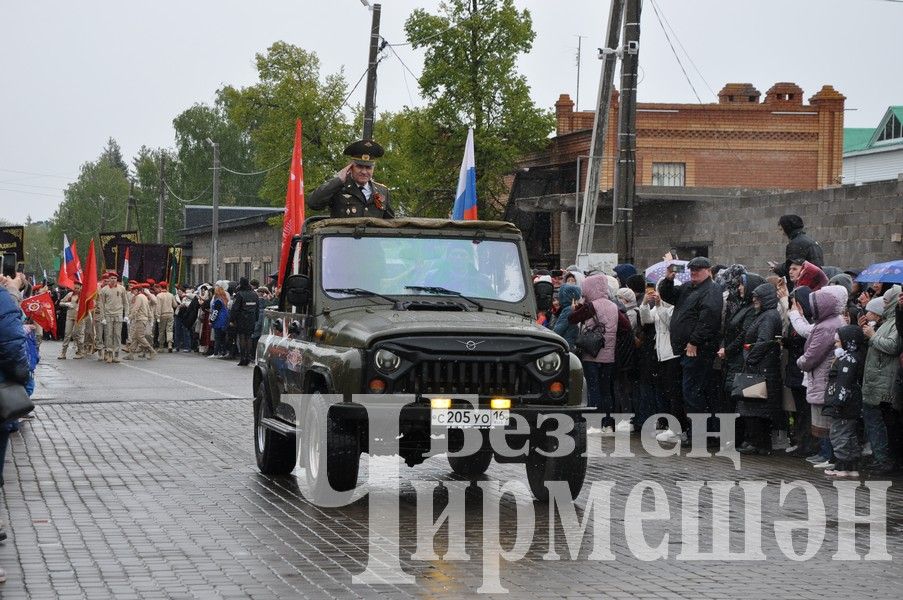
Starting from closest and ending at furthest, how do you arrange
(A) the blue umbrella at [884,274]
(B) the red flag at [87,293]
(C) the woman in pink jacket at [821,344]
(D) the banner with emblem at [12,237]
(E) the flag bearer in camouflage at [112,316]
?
(C) the woman in pink jacket at [821,344], (A) the blue umbrella at [884,274], (B) the red flag at [87,293], (E) the flag bearer in camouflage at [112,316], (D) the banner with emblem at [12,237]

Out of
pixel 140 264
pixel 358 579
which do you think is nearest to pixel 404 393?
pixel 358 579

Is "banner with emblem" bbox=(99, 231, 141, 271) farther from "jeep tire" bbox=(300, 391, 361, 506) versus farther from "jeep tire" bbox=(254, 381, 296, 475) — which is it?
"jeep tire" bbox=(300, 391, 361, 506)

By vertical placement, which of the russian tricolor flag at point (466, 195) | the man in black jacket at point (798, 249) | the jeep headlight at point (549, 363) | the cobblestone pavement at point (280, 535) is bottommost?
the cobblestone pavement at point (280, 535)

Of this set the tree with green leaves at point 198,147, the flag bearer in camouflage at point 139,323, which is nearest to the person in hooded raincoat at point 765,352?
the flag bearer in camouflage at point 139,323

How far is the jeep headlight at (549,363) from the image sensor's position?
433 inches

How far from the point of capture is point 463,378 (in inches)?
425

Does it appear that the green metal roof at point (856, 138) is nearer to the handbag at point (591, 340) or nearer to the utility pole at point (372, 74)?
the utility pole at point (372, 74)

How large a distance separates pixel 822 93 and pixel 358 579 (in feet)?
158

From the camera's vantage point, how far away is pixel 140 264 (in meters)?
49.0

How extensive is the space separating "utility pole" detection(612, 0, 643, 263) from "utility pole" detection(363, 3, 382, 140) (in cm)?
1246

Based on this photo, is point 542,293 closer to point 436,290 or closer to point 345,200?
point 436,290

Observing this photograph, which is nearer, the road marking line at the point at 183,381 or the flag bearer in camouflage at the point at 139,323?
the road marking line at the point at 183,381

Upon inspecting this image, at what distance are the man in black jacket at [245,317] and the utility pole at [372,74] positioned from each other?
4801mm

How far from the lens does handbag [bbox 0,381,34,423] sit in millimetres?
8609
